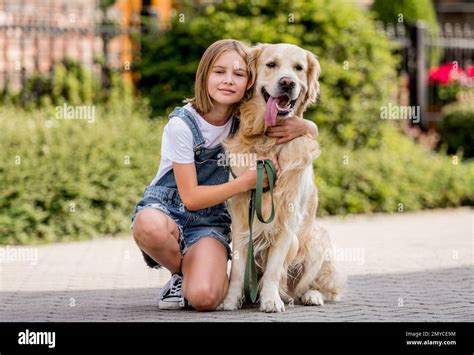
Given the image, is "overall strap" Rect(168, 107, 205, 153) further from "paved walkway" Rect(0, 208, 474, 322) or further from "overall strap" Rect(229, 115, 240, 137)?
"paved walkway" Rect(0, 208, 474, 322)

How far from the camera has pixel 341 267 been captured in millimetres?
8547

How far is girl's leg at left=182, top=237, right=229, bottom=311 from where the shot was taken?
6078 mm

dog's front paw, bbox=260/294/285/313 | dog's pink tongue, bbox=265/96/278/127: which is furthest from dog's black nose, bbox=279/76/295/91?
dog's front paw, bbox=260/294/285/313

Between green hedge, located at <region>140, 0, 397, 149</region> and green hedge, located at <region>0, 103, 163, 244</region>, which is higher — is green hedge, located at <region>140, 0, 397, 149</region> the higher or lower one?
the higher one

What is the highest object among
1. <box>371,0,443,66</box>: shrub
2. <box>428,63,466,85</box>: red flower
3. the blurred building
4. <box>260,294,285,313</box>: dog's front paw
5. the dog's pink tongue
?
<box>371,0,443,66</box>: shrub

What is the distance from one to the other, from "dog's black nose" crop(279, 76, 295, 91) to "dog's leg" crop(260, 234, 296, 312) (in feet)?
3.18

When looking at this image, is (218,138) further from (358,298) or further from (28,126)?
(28,126)

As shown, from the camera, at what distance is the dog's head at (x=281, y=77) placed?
5906 mm

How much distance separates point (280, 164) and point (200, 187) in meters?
0.53

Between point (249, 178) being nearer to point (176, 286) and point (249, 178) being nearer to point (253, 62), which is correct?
point (253, 62)

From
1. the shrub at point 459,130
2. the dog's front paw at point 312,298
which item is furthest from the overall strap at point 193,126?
the shrub at point 459,130

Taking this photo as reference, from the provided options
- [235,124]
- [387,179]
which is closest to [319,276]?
[235,124]

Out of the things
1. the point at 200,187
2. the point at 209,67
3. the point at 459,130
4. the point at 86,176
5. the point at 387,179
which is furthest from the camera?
the point at 459,130

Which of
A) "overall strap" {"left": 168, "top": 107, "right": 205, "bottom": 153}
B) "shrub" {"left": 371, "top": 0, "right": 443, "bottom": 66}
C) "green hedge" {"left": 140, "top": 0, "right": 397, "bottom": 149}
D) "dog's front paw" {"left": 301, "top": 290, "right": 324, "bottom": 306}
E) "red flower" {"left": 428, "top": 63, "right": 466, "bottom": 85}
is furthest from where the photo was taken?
"shrub" {"left": 371, "top": 0, "right": 443, "bottom": 66}
